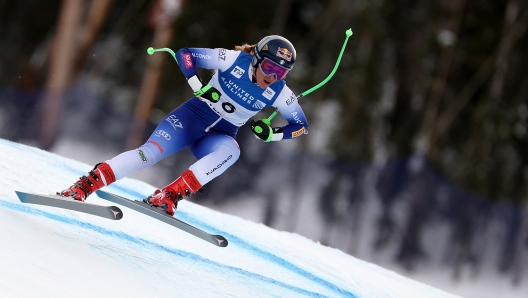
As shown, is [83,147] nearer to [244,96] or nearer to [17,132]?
[17,132]

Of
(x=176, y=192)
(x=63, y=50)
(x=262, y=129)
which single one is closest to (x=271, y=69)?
(x=262, y=129)

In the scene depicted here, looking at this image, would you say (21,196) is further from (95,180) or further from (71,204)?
(95,180)

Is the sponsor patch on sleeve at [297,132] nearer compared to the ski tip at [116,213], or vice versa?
the ski tip at [116,213]

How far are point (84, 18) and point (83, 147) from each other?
10.3ft

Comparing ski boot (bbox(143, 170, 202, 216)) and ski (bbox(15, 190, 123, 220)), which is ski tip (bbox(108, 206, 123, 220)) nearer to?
ski (bbox(15, 190, 123, 220))

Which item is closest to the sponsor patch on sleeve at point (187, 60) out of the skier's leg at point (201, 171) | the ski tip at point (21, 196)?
the skier's leg at point (201, 171)

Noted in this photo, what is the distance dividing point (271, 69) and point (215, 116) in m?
0.58

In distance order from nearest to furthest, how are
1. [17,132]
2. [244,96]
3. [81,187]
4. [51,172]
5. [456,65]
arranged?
[81,187]
[244,96]
[51,172]
[17,132]
[456,65]

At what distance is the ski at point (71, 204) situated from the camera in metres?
3.95

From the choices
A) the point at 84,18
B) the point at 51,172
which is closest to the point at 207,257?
the point at 51,172

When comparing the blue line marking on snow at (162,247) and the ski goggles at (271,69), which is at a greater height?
the ski goggles at (271,69)

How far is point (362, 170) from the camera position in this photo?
40.0 feet

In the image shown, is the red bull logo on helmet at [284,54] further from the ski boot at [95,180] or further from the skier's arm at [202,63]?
the ski boot at [95,180]

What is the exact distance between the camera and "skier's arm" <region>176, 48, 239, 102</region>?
450cm
